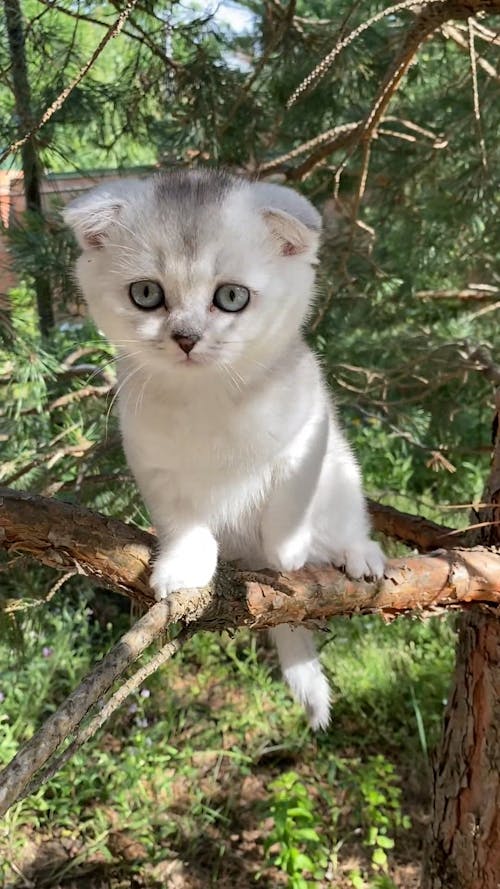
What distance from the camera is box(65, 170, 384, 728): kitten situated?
0.92 m

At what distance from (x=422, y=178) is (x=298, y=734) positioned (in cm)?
189

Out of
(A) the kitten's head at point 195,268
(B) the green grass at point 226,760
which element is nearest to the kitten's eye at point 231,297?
(A) the kitten's head at point 195,268

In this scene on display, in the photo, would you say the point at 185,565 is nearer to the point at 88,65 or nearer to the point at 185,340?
the point at 185,340

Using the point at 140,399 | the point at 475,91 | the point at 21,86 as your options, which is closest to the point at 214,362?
the point at 140,399

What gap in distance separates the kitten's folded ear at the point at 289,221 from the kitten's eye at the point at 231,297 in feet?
0.38

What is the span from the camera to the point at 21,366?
4.88 feet

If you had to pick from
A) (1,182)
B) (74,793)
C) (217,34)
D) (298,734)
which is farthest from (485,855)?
(217,34)

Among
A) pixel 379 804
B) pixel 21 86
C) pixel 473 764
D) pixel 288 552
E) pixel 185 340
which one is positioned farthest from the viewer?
pixel 379 804

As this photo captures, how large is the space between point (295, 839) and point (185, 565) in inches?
49.9

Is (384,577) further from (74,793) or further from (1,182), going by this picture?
(74,793)

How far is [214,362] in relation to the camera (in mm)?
932

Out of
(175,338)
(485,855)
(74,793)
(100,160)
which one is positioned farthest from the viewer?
(74,793)

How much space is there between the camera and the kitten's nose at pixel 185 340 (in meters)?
0.89

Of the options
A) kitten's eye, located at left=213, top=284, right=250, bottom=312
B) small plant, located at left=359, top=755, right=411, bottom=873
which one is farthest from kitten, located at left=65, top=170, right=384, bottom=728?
small plant, located at left=359, top=755, right=411, bottom=873
